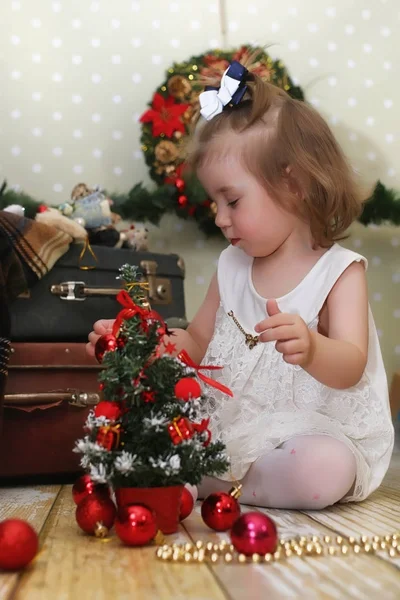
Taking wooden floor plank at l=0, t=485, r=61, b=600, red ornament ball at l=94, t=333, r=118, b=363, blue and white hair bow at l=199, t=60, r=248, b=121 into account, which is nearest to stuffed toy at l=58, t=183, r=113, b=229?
blue and white hair bow at l=199, t=60, r=248, b=121

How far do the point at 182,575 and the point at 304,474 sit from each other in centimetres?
39

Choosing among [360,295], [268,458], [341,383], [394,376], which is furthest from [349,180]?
[394,376]

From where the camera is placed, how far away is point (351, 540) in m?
0.76

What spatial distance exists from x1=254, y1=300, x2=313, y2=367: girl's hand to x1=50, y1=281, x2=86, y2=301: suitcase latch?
1.83ft

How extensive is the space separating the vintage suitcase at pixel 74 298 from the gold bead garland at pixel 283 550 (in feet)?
2.23

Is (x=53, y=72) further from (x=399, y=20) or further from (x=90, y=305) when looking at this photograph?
(x=399, y=20)

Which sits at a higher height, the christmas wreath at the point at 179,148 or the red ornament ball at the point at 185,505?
the christmas wreath at the point at 179,148

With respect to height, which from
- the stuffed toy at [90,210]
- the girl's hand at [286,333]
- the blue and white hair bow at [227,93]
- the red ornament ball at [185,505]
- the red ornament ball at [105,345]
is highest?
the blue and white hair bow at [227,93]

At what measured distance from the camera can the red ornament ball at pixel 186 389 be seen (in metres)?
0.79

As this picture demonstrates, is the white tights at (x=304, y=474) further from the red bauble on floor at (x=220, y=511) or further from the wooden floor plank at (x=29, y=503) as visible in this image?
the wooden floor plank at (x=29, y=503)

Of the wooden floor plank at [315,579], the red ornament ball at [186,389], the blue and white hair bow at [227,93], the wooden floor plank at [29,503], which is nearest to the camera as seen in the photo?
the wooden floor plank at [315,579]

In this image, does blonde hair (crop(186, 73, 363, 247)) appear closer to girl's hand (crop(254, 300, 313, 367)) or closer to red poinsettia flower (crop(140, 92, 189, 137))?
girl's hand (crop(254, 300, 313, 367))

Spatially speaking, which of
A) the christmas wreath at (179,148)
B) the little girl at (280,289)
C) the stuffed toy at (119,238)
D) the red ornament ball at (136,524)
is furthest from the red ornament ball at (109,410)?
the christmas wreath at (179,148)

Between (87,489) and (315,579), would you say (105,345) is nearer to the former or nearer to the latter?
(87,489)
